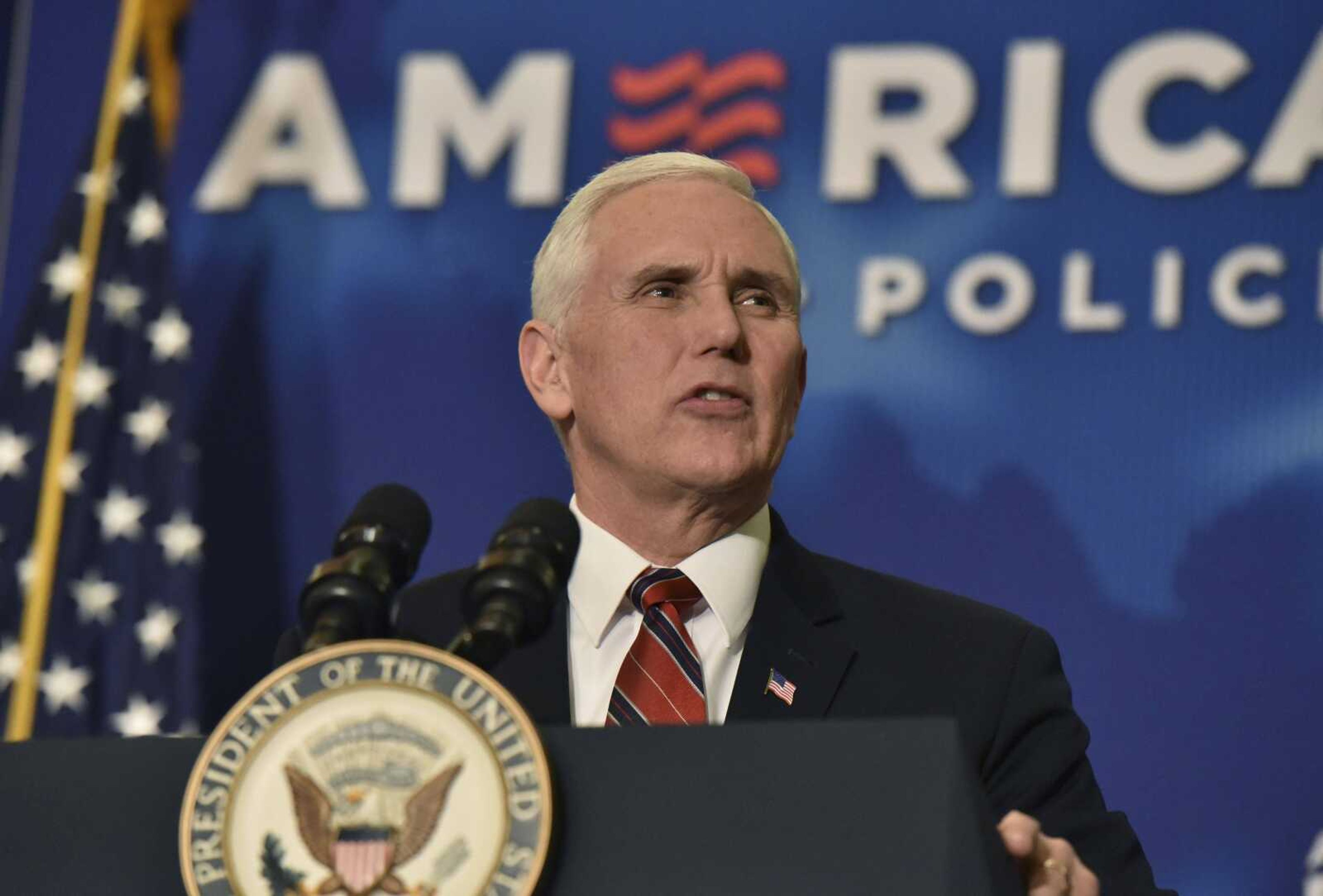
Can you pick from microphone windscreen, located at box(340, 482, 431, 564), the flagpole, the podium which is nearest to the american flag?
the flagpole

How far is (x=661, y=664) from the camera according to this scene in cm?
207

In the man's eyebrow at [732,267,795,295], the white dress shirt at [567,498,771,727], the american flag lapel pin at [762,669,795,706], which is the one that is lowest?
the american flag lapel pin at [762,669,795,706]

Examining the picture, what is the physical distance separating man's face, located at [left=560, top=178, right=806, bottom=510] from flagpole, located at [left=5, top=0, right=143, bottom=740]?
7.93 feet

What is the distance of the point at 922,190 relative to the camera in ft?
13.9

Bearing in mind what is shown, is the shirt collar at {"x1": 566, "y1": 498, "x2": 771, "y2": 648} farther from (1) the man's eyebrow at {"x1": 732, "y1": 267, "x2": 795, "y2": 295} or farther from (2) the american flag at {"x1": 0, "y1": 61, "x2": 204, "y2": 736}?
(2) the american flag at {"x1": 0, "y1": 61, "x2": 204, "y2": 736}

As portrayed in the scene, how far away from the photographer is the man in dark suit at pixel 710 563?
200 cm

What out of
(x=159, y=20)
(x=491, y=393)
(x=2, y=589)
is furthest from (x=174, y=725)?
(x=159, y=20)

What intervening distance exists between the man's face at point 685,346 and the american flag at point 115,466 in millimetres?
2296

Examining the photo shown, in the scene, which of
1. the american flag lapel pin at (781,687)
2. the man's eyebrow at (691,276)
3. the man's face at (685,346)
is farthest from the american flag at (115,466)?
the american flag lapel pin at (781,687)

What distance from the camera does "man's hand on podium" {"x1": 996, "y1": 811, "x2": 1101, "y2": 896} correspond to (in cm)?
140

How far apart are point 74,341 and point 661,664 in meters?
2.97

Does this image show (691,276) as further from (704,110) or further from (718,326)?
(704,110)

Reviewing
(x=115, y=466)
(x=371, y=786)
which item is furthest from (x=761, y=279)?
(x=115, y=466)

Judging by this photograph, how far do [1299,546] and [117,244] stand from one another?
271 centimetres
